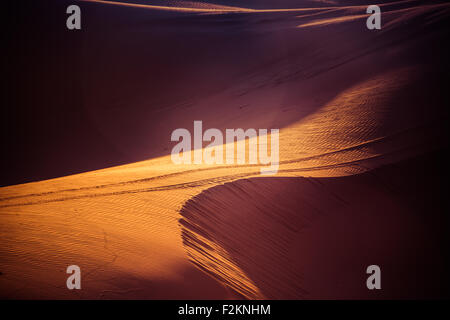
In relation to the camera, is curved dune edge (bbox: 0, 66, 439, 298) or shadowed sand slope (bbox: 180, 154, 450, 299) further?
shadowed sand slope (bbox: 180, 154, 450, 299)

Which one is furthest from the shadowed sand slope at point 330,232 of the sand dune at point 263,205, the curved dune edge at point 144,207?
the curved dune edge at point 144,207

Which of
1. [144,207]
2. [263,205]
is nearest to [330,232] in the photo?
[263,205]

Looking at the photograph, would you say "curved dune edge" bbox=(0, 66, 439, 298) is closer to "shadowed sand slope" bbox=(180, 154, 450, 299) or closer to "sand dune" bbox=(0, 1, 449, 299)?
"sand dune" bbox=(0, 1, 449, 299)

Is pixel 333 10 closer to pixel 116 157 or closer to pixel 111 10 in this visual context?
pixel 111 10

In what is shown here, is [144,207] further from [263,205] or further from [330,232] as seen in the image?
[330,232]

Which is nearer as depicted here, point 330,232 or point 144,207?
point 144,207

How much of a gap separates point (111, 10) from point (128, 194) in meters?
10.4

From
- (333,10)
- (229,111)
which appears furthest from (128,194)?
(333,10)

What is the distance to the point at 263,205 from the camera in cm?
480

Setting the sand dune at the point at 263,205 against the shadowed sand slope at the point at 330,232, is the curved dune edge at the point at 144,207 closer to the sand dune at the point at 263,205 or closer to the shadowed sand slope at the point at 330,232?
the sand dune at the point at 263,205

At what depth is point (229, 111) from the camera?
8.49 m

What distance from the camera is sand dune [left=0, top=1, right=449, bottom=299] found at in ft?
11.3

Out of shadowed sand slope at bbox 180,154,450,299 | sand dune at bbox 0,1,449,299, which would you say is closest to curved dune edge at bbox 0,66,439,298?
sand dune at bbox 0,1,449,299

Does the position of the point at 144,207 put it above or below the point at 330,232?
above
